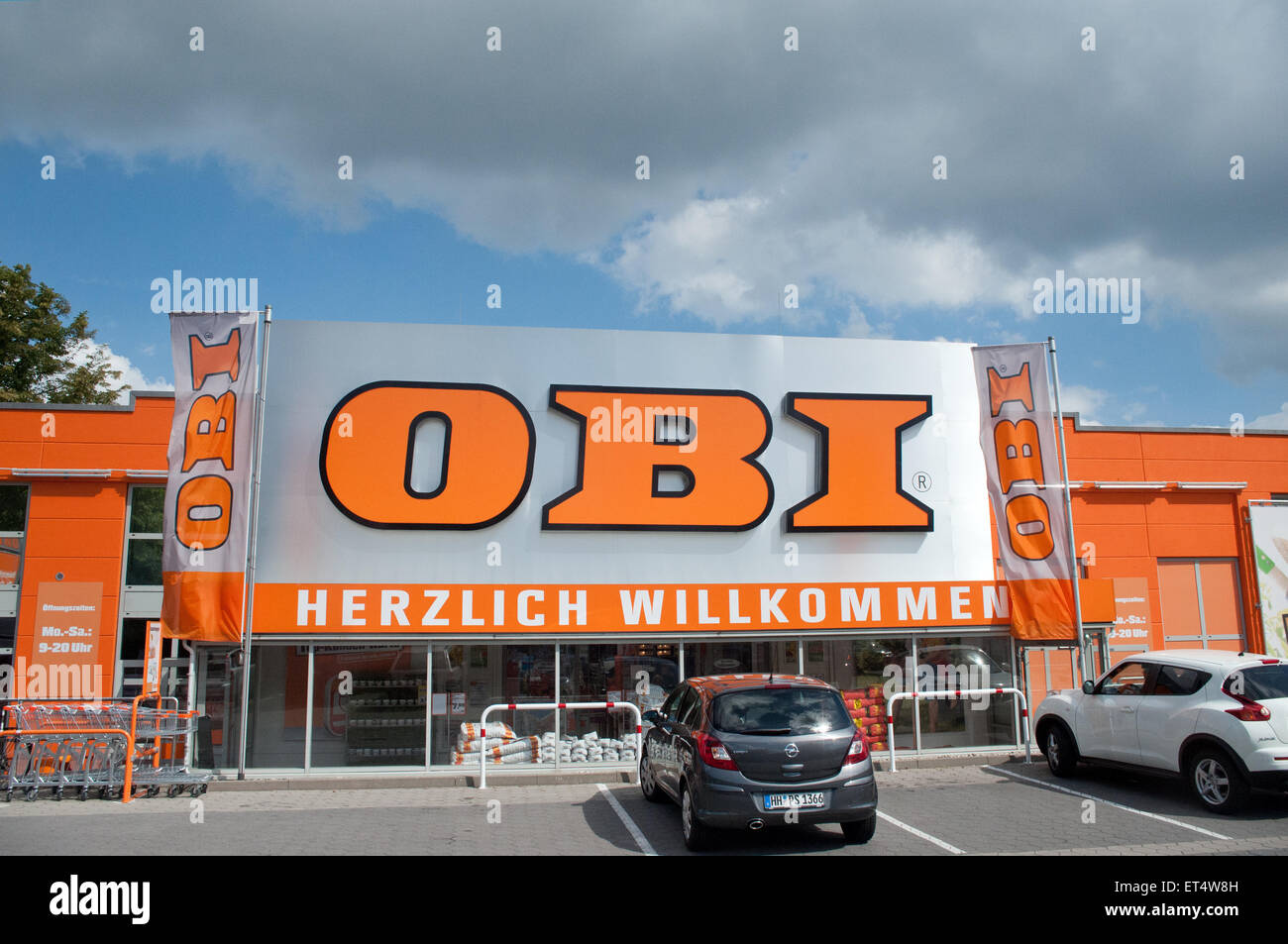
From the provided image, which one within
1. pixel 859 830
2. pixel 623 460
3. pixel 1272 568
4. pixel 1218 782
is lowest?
pixel 859 830

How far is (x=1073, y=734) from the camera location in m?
11.8

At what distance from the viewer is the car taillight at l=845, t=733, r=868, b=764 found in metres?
8.38

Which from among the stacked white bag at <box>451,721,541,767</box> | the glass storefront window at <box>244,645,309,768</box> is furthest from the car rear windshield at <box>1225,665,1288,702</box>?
the glass storefront window at <box>244,645,309,768</box>

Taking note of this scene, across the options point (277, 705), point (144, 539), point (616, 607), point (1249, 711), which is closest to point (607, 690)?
point (616, 607)

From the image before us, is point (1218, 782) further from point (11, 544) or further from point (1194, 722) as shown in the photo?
point (11, 544)

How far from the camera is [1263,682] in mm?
9602

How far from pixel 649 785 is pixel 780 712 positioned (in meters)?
3.06

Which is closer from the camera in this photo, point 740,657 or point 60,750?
point 60,750

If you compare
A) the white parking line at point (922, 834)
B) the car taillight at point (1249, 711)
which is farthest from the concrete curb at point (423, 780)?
the car taillight at point (1249, 711)

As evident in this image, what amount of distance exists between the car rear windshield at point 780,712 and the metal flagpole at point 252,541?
7.67 meters

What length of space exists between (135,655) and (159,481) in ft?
10.6

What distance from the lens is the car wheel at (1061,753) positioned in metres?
11.9
